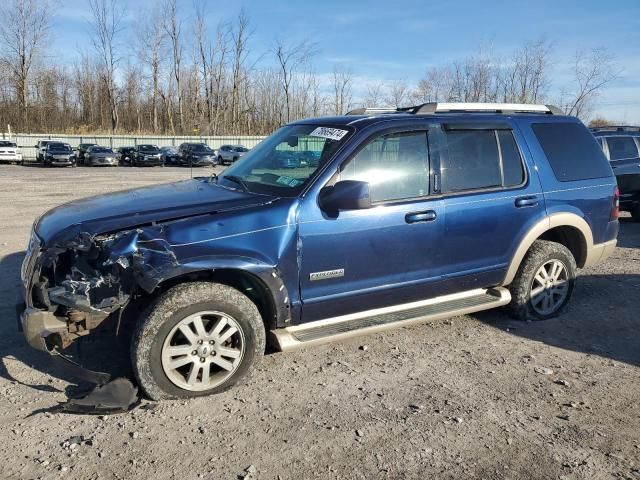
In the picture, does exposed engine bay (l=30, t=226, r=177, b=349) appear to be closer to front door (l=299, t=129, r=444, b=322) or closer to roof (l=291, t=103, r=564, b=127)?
front door (l=299, t=129, r=444, b=322)

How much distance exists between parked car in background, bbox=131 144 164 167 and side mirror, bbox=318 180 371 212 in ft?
114

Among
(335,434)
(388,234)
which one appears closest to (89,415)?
(335,434)

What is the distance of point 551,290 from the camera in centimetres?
501

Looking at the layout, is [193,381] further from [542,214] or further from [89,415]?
[542,214]

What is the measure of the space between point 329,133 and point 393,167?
590 millimetres

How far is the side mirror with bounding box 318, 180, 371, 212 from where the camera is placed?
11.7ft

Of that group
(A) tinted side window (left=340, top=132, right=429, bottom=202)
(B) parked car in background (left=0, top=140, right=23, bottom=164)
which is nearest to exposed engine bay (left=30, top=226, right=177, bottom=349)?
(A) tinted side window (left=340, top=132, right=429, bottom=202)

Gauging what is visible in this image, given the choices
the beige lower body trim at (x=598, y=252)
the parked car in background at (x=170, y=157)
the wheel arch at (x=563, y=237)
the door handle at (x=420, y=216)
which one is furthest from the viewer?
the parked car in background at (x=170, y=157)

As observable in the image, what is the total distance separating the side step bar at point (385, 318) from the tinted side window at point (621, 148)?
7316mm

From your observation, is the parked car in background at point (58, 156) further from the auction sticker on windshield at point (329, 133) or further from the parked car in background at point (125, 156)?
the auction sticker on windshield at point (329, 133)

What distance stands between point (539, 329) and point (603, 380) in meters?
1.00

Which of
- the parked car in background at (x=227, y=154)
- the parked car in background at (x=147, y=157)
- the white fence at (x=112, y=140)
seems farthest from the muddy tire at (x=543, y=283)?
the white fence at (x=112, y=140)

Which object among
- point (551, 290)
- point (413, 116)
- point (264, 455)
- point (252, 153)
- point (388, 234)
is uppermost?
point (413, 116)

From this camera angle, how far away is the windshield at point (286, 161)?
12.6 ft
